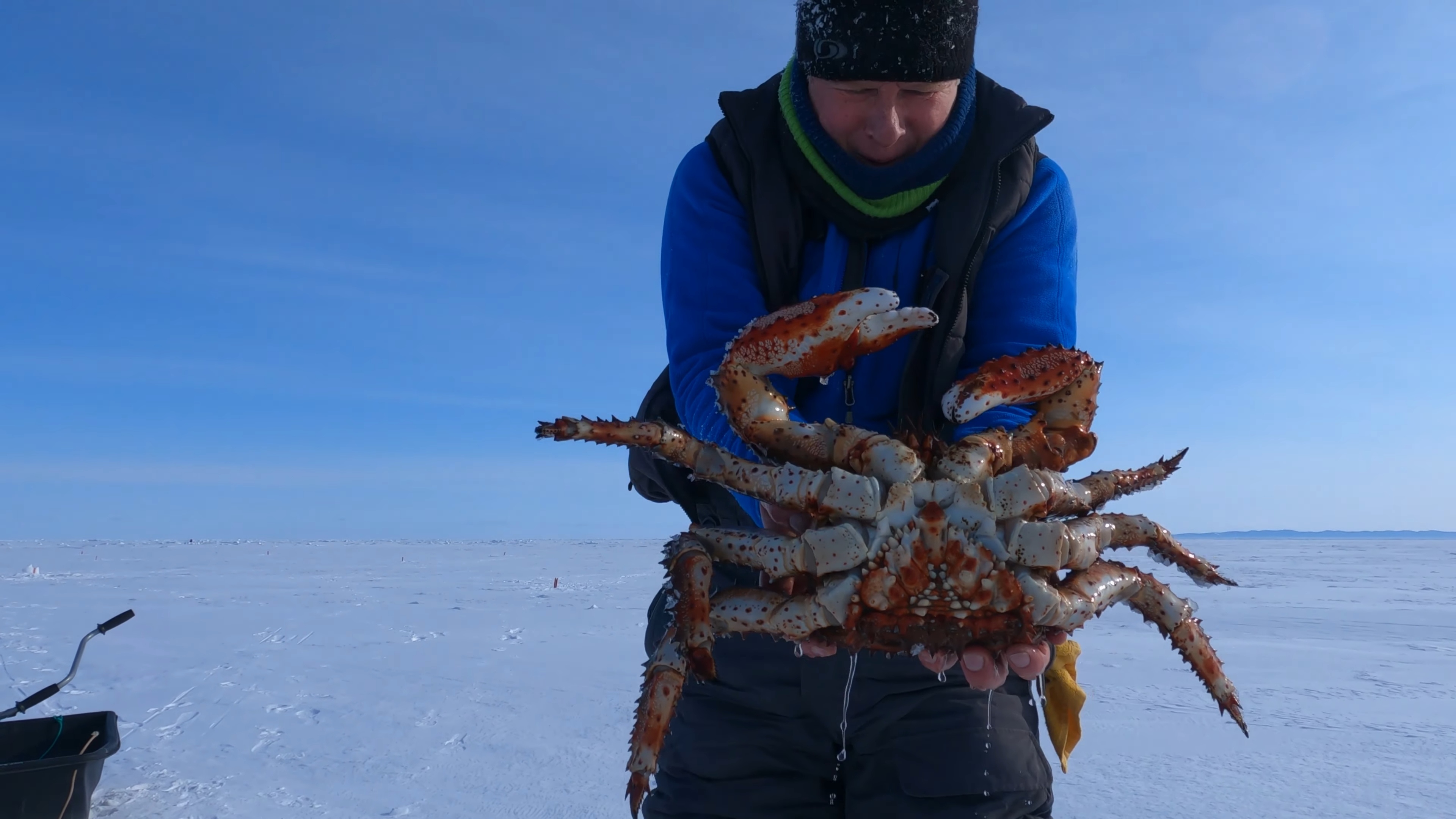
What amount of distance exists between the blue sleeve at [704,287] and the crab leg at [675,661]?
0.45 m

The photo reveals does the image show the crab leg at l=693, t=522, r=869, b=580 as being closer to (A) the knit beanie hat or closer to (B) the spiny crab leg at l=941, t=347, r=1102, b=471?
(B) the spiny crab leg at l=941, t=347, r=1102, b=471

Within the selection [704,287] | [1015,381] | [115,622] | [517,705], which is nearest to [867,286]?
[704,287]

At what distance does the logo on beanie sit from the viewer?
→ 278 cm

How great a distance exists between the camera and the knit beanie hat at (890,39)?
272cm

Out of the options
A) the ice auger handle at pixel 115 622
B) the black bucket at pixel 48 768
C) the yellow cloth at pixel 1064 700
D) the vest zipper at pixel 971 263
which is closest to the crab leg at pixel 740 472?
the vest zipper at pixel 971 263

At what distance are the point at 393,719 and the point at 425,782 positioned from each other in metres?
1.42

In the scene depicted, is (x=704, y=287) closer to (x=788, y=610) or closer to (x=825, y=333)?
(x=825, y=333)

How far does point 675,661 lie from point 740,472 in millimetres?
523

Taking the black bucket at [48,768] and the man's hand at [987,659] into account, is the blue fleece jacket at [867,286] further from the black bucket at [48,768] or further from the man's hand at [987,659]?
the black bucket at [48,768]

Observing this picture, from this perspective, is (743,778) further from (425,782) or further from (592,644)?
(592,644)

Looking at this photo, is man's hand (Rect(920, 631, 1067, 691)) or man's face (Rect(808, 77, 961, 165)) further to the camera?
man's face (Rect(808, 77, 961, 165))

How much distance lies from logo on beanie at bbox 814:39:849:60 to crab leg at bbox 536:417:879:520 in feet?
3.98

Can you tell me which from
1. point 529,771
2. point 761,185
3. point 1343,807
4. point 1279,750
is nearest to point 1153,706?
point 1279,750

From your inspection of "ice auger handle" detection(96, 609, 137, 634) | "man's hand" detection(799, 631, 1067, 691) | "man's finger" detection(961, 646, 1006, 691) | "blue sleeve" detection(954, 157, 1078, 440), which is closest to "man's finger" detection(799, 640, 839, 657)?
"man's hand" detection(799, 631, 1067, 691)
